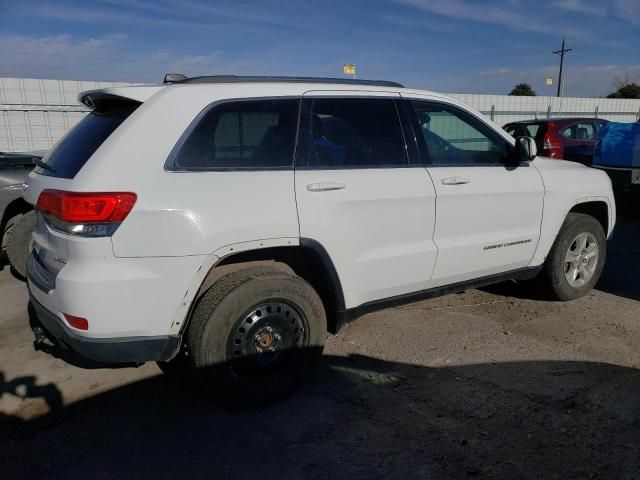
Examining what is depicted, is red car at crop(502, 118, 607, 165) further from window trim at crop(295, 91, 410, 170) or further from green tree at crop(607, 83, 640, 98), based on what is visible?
green tree at crop(607, 83, 640, 98)

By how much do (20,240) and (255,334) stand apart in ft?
11.3

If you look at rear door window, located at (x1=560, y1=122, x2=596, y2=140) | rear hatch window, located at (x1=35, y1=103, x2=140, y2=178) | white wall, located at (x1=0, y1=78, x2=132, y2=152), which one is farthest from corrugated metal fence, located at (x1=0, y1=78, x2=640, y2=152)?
rear door window, located at (x1=560, y1=122, x2=596, y2=140)

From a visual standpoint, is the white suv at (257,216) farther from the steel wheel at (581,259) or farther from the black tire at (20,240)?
the black tire at (20,240)

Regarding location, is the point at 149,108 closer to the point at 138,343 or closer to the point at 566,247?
the point at 138,343

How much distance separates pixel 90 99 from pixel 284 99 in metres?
1.20

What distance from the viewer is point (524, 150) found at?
3877mm

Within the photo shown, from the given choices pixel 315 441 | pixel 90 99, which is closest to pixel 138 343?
pixel 315 441

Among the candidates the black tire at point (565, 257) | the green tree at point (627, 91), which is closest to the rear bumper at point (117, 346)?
the black tire at point (565, 257)

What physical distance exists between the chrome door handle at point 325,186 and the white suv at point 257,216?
11 millimetres

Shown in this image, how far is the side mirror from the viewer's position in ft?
12.7

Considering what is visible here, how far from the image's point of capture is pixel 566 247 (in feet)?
14.5

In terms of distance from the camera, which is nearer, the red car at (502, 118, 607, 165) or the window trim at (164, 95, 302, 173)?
the window trim at (164, 95, 302, 173)

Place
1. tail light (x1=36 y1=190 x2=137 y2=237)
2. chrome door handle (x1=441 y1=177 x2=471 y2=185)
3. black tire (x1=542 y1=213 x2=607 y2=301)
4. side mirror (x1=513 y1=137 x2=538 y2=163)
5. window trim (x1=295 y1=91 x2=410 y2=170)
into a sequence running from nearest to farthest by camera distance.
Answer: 1. tail light (x1=36 y1=190 x2=137 y2=237)
2. window trim (x1=295 y1=91 x2=410 y2=170)
3. chrome door handle (x1=441 y1=177 x2=471 y2=185)
4. side mirror (x1=513 y1=137 x2=538 y2=163)
5. black tire (x1=542 y1=213 x2=607 y2=301)

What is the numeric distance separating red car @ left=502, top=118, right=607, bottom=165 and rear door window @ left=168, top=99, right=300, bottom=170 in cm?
872
